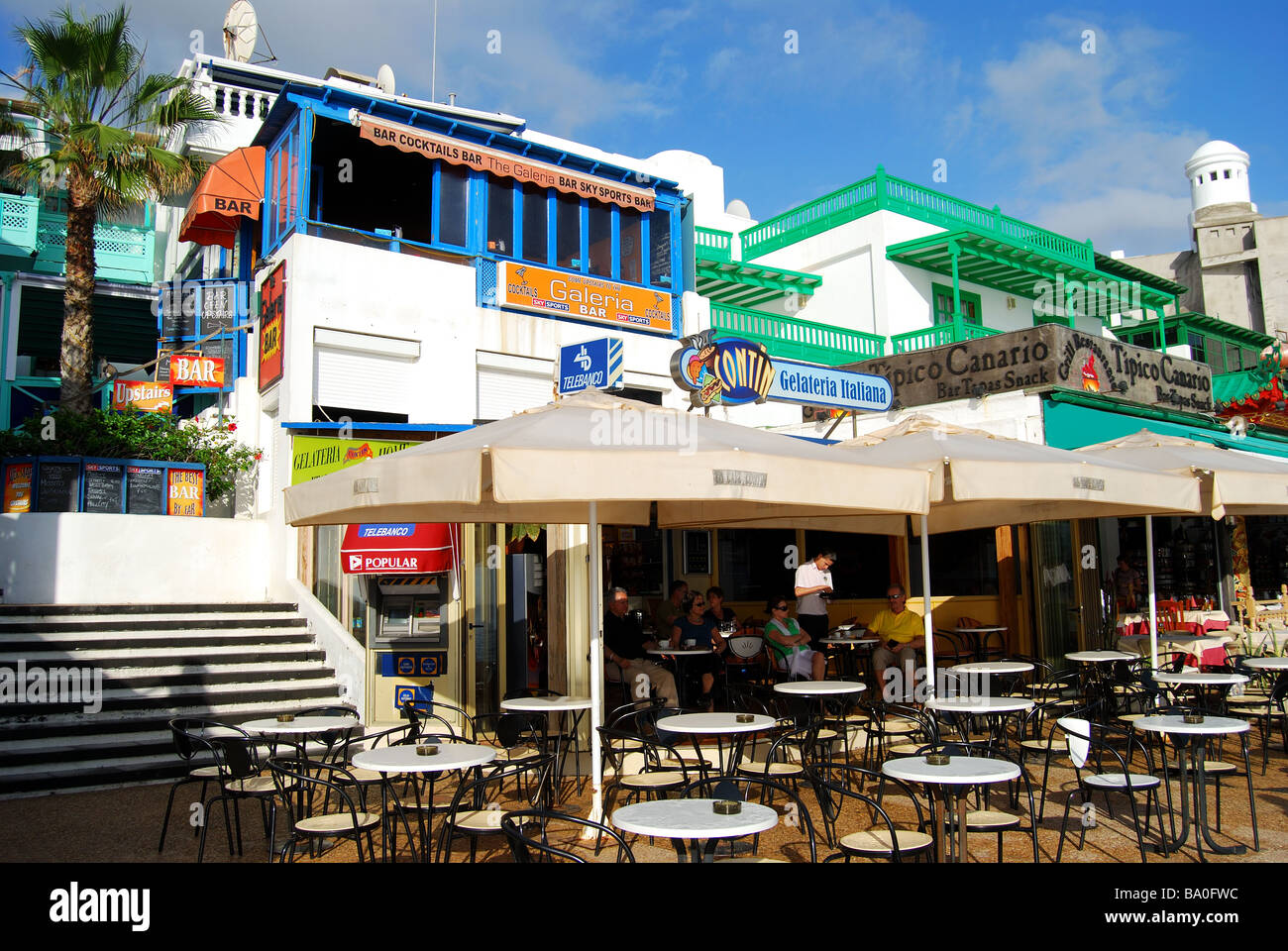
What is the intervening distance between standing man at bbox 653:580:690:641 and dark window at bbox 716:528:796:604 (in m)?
2.19

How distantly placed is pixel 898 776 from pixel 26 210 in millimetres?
20986

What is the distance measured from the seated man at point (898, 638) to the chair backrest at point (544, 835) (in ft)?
13.7

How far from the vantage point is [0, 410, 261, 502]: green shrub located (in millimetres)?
12117

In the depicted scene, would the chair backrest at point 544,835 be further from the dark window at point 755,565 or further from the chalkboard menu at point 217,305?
the chalkboard menu at point 217,305

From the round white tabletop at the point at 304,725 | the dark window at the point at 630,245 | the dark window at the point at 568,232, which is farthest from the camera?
the dark window at the point at 630,245

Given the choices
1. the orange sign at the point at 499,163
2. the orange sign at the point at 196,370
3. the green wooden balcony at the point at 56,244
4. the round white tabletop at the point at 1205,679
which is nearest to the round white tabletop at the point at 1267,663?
the round white tabletop at the point at 1205,679

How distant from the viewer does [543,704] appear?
683 cm

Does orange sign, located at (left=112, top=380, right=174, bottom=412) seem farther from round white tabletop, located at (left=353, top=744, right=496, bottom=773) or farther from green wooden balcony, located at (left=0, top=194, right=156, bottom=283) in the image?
round white tabletop, located at (left=353, top=744, right=496, bottom=773)

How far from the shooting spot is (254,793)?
546 centimetres

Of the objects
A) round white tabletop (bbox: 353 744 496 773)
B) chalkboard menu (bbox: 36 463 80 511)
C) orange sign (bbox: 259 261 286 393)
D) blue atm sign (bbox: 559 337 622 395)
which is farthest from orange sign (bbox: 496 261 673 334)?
round white tabletop (bbox: 353 744 496 773)

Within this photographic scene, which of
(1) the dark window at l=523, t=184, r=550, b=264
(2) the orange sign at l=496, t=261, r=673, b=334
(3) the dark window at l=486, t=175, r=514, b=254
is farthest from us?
(1) the dark window at l=523, t=184, r=550, b=264

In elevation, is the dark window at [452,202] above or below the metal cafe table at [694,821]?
above

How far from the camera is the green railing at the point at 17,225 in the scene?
18.6 meters
